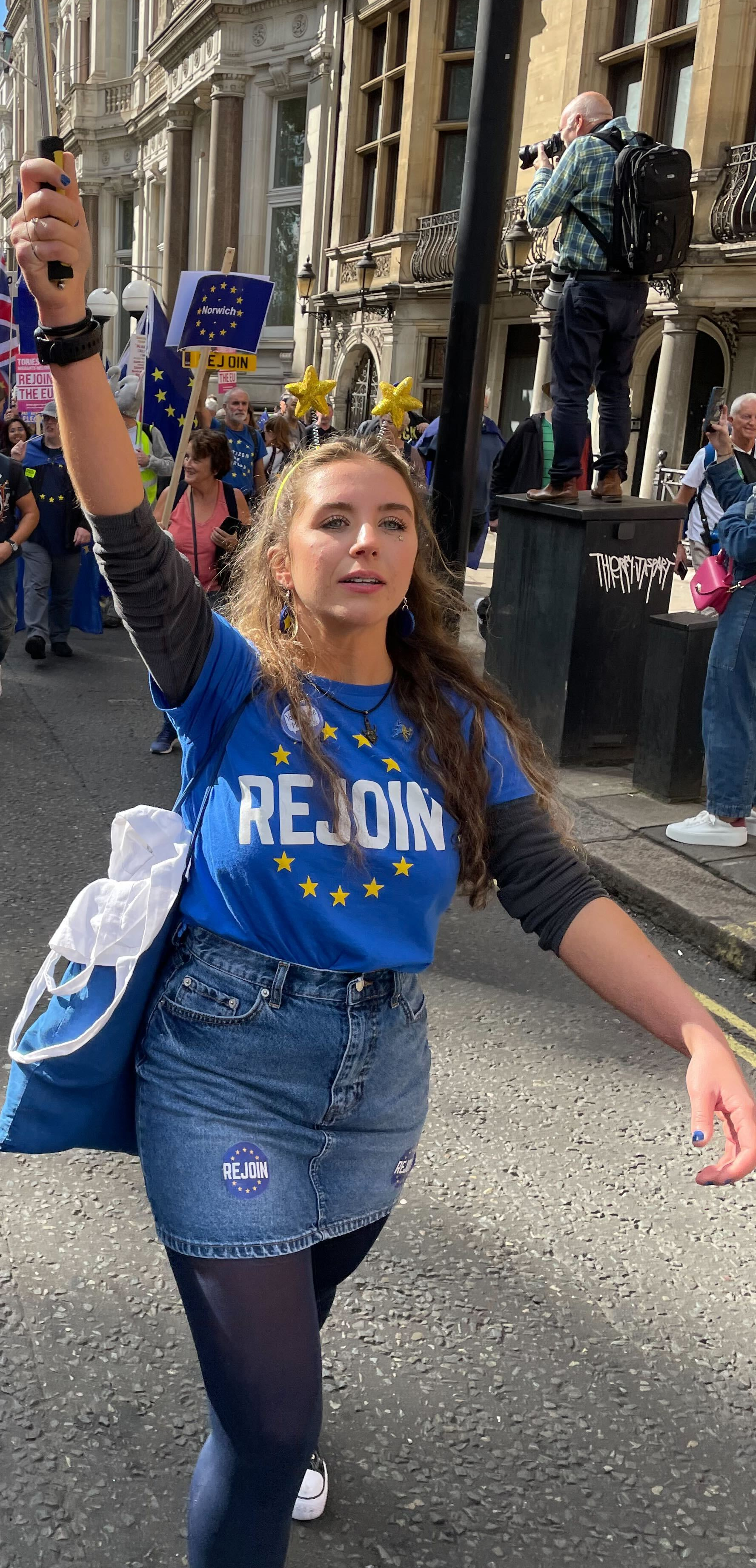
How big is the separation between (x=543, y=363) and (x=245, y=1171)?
62.4 feet

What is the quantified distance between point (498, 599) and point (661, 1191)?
16.6 ft

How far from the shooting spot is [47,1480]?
7.55 ft

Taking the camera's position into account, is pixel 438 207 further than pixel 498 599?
Yes

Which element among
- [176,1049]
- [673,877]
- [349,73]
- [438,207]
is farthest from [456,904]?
[349,73]

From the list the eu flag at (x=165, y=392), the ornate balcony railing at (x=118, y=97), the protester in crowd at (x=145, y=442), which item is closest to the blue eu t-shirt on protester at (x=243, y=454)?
the eu flag at (x=165, y=392)

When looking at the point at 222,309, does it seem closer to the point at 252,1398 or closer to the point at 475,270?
the point at 475,270

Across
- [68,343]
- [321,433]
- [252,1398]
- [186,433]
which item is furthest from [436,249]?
[252,1398]

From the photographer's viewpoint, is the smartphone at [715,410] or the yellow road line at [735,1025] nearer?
the yellow road line at [735,1025]

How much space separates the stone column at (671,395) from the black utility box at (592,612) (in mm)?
10357

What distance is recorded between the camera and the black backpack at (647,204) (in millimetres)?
6539

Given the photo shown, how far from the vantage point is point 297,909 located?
176cm

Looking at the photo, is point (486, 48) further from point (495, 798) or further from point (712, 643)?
point (495, 798)

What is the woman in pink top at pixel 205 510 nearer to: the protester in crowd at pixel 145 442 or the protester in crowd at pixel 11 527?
the protester in crowd at pixel 145 442

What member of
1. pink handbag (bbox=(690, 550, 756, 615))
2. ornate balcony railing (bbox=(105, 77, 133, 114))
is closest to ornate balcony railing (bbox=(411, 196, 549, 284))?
pink handbag (bbox=(690, 550, 756, 615))
